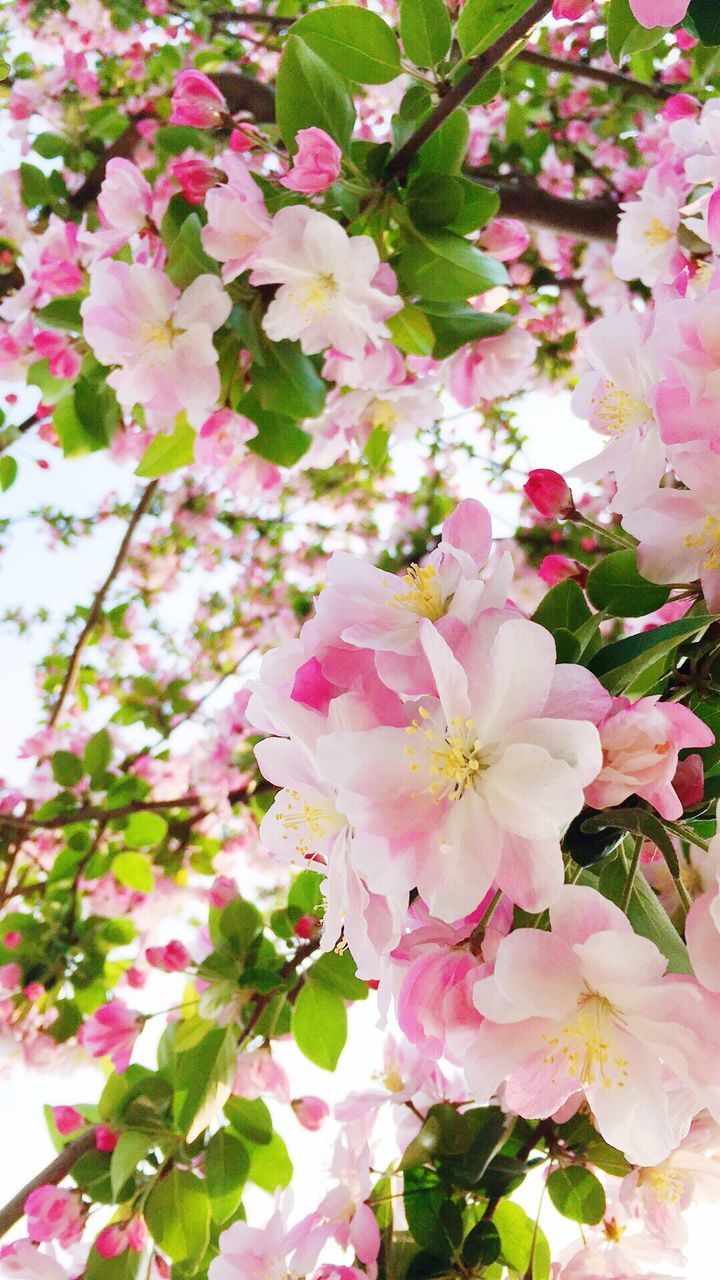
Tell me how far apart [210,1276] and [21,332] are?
1.19 metres

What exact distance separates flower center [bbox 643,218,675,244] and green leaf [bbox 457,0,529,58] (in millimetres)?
298

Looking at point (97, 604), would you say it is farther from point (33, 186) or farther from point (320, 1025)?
point (320, 1025)

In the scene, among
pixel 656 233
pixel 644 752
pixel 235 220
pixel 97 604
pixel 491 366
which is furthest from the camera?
pixel 97 604

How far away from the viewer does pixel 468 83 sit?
81 centimetres

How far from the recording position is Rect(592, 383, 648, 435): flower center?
554mm

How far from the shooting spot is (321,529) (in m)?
3.05

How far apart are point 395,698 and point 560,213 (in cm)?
136

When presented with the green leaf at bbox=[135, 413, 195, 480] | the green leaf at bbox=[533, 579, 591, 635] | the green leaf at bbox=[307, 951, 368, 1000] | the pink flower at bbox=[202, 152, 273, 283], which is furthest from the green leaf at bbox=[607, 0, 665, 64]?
the green leaf at bbox=[307, 951, 368, 1000]

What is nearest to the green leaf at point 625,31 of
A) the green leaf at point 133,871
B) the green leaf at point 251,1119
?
the green leaf at point 251,1119

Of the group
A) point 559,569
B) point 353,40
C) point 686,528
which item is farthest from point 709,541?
point 353,40

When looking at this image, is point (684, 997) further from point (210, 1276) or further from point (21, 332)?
point (21, 332)

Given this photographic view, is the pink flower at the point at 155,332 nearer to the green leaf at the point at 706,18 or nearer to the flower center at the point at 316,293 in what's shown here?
the flower center at the point at 316,293

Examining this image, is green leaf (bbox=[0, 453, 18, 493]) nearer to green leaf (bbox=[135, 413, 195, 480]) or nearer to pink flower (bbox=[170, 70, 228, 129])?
green leaf (bbox=[135, 413, 195, 480])

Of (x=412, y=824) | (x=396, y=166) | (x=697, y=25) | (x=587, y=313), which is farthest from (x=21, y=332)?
(x=587, y=313)
